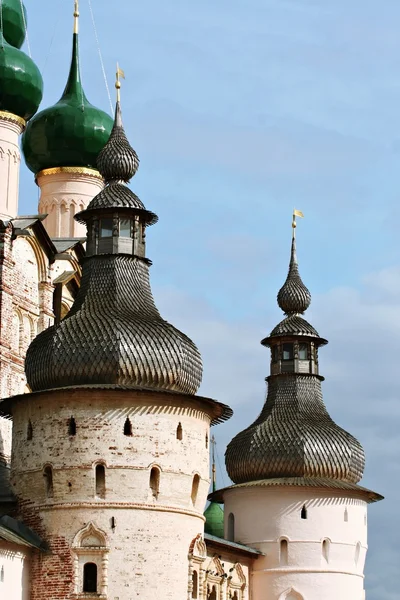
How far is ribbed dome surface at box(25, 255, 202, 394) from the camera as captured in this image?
27.7 m

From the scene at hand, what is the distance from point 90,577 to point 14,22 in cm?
1421

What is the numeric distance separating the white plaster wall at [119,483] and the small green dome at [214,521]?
1609 centimetres

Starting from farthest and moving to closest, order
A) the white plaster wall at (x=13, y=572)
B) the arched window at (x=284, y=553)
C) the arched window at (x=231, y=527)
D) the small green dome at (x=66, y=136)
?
the small green dome at (x=66, y=136) < the arched window at (x=231, y=527) < the arched window at (x=284, y=553) < the white plaster wall at (x=13, y=572)

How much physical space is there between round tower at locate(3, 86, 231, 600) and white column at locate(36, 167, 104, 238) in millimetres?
8520

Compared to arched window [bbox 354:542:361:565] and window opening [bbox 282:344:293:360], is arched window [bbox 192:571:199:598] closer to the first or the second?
arched window [bbox 354:542:361:565]

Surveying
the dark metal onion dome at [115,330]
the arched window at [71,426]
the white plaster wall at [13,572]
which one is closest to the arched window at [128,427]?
the dark metal onion dome at [115,330]

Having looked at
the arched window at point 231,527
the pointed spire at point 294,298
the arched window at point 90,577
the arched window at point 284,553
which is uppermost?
the pointed spire at point 294,298

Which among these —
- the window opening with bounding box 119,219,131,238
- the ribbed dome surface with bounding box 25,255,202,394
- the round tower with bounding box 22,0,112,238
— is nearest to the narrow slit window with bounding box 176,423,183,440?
the ribbed dome surface with bounding box 25,255,202,394

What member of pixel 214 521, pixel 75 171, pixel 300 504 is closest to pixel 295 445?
pixel 300 504

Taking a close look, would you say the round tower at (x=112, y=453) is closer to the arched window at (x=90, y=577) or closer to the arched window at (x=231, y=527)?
the arched window at (x=90, y=577)

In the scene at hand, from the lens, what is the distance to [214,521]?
1747 inches

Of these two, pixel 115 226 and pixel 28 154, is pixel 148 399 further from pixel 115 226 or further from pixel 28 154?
pixel 28 154

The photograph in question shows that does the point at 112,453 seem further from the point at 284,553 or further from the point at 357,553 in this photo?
the point at 357,553

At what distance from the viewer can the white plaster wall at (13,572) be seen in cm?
2648
